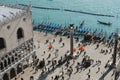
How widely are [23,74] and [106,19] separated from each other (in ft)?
155

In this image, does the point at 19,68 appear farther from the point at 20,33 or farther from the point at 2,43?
the point at 2,43

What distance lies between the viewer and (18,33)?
61469mm

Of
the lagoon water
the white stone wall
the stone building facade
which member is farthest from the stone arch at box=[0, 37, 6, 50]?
the lagoon water

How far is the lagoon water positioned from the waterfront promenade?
18098mm

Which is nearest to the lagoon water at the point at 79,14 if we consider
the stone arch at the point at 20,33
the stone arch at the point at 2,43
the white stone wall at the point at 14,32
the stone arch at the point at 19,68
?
the white stone wall at the point at 14,32

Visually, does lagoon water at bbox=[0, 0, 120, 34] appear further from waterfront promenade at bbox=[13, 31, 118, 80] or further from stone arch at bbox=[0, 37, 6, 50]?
stone arch at bbox=[0, 37, 6, 50]

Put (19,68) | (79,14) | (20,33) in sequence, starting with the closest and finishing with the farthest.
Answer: (20,33)
(19,68)
(79,14)

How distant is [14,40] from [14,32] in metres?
1.64

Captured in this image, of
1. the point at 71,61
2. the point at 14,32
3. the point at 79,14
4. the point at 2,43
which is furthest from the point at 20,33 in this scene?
the point at 79,14

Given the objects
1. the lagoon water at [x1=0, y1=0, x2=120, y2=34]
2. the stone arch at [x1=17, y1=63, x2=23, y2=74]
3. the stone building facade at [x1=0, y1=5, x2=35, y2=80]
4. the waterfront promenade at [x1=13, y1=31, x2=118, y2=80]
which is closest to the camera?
the stone building facade at [x1=0, y1=5, x2=35, y2=80]

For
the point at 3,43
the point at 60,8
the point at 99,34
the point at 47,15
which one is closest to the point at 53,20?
the point at 47,15

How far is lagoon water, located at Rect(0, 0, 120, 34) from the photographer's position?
96688 mm

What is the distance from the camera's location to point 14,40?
59.8 m

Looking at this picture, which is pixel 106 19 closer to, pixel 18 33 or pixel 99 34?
pixel 99 34
